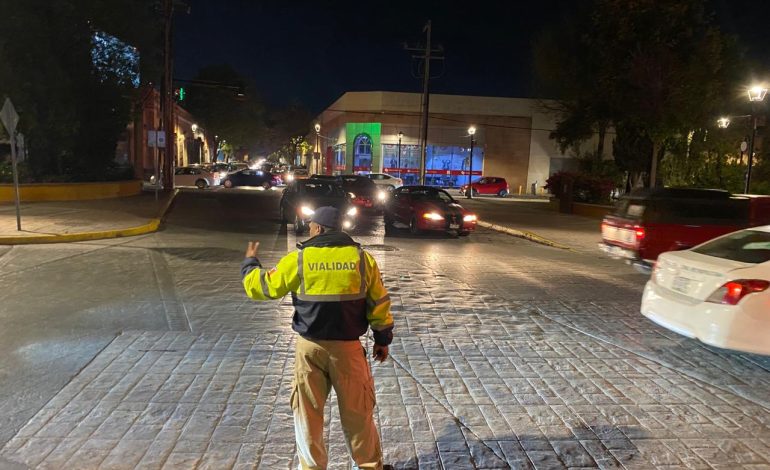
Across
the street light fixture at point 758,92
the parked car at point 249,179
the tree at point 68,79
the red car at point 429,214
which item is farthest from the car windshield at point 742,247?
the parked car at point 249,179

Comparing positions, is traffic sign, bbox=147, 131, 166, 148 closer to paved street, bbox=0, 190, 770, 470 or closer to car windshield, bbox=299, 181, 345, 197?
car windshield, bbox=299, 181, 345, 197

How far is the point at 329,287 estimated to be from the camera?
3311mm

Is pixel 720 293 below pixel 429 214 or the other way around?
the other way around

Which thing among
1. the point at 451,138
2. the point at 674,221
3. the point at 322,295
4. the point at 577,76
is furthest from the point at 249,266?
the point at 451,138

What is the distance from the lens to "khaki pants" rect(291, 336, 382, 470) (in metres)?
3.39

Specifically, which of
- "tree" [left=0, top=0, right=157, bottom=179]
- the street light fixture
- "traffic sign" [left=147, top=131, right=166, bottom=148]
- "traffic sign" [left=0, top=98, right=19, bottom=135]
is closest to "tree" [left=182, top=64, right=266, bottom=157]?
"tree" [left=0, top=0, right=157, bottom=179]

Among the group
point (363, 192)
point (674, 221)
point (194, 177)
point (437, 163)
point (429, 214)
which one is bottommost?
point (194, 177)

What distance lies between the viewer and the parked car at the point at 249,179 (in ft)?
132

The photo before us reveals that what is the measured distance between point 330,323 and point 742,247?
17.5ft

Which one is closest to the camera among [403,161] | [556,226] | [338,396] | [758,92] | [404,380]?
[338,396]

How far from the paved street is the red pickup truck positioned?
41.5 inches

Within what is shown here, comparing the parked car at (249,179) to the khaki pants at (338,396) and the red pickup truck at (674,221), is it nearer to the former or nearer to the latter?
the red pickup truck at (674,221)

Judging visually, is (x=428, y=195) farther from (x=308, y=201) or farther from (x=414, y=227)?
(x=308, y=201)

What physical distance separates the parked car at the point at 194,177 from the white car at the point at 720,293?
120 ft
